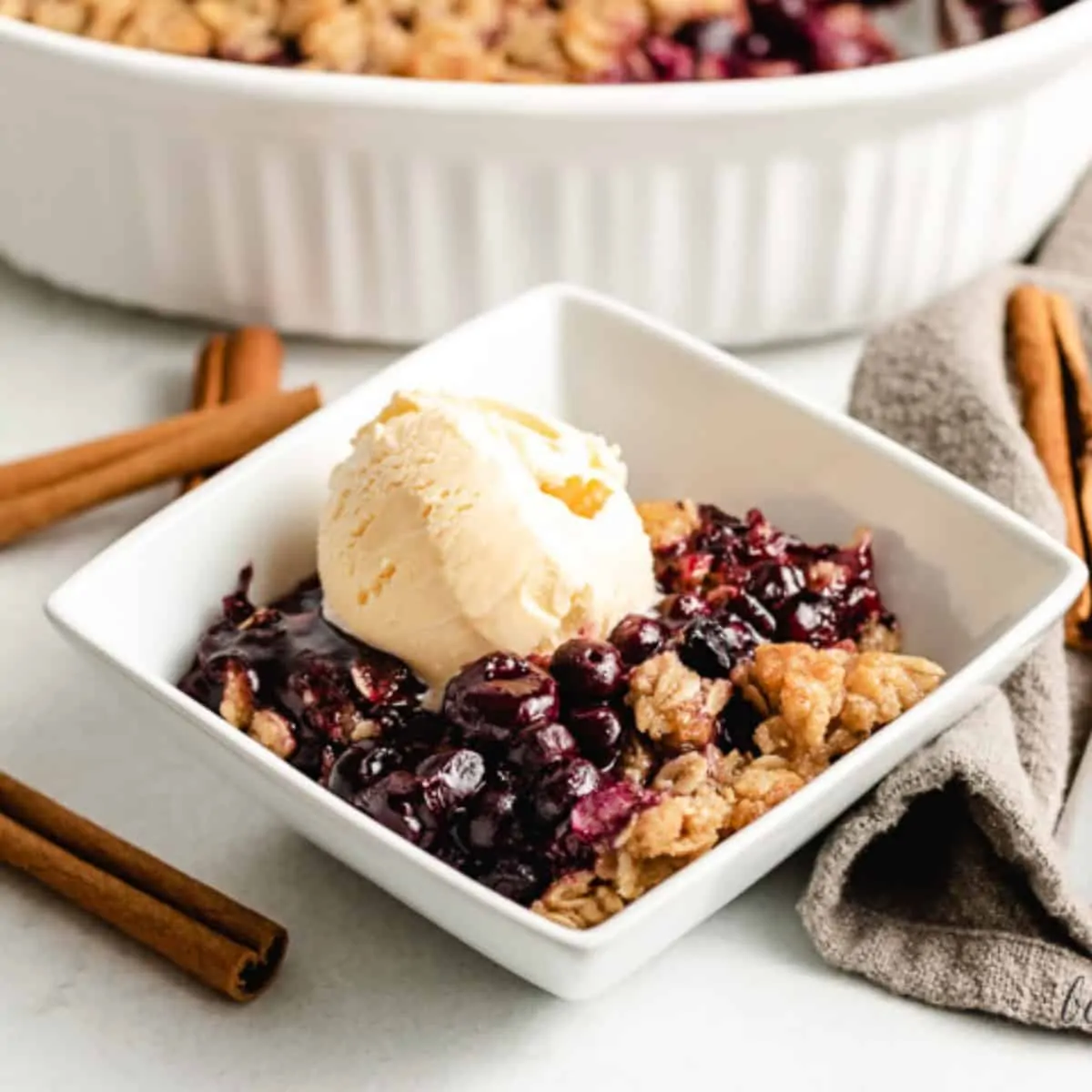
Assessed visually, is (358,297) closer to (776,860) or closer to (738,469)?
(738,469)

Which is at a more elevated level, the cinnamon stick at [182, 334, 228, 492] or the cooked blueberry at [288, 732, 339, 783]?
the cooked blueberry at [288, 732, 339, 783]

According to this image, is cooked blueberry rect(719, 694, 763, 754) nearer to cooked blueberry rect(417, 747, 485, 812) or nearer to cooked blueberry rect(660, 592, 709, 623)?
cooked blueberry rect(660, 592, 709, 623)

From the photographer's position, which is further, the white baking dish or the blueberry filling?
the white baking dish

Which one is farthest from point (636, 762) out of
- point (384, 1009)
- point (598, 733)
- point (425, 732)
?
point (384, 1009)

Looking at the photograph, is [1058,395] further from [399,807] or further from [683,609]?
[399,807]

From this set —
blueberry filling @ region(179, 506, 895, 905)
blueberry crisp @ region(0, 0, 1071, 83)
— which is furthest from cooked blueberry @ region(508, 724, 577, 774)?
blueberry crisp @ region(0, 0, 1071, 83)

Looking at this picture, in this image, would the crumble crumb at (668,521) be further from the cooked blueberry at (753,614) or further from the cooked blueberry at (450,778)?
the cooked blueberry at (450,778)

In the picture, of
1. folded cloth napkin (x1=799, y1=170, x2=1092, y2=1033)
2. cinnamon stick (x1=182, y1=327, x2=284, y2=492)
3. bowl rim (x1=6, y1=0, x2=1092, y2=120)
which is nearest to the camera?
folded cloth napkin (x1=799, y1=170, x2=1092, y2=1033)
